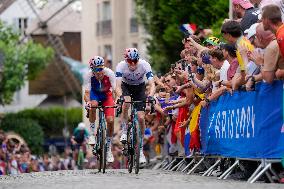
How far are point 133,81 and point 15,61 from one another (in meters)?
55.3

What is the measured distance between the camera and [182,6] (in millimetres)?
47156

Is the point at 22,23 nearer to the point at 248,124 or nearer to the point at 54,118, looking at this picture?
the point at 54,118

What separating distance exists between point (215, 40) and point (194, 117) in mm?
1489

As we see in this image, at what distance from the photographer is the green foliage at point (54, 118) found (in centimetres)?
9339

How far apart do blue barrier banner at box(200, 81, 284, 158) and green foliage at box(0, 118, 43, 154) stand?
58464 millimetres

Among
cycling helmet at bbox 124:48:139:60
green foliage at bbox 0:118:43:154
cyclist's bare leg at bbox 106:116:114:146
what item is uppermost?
cycling helmet at bbox 124:48:139:60

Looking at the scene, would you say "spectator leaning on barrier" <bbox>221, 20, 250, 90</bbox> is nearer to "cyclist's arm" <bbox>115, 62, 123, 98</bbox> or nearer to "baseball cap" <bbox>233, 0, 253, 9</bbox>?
"baseball cap" <bbox>233, 0, 253, 9</bbox>

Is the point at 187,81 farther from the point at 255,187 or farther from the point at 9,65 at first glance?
the point at 9,65

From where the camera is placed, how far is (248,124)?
60.1ft

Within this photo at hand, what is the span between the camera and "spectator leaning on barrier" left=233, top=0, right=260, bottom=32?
67.3 ft

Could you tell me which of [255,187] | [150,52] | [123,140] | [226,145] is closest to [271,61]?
[255,187]

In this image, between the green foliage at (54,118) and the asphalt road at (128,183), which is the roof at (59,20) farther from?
the asphalt road at (128,183)

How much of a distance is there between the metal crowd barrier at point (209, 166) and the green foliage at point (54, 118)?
213ft

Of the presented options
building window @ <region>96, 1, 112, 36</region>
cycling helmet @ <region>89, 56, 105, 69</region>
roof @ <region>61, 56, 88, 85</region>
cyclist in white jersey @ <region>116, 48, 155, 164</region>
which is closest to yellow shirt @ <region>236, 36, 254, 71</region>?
cyclist in white jersey @ <region>116, 48, 155, 164</region>
